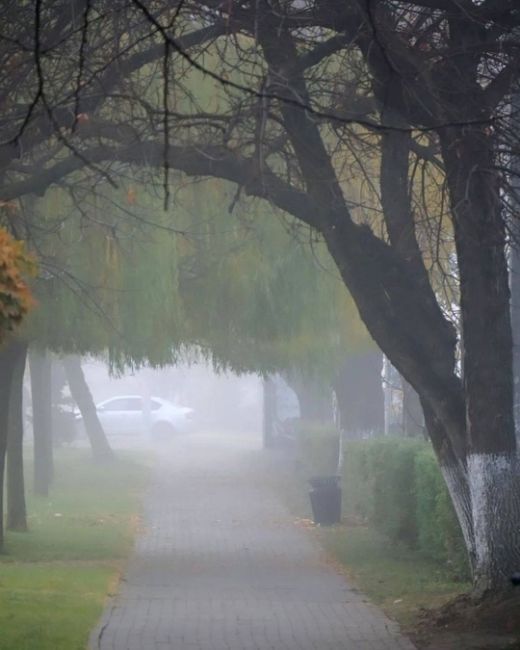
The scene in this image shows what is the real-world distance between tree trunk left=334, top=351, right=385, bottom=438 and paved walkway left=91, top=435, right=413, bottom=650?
3135 millimetres

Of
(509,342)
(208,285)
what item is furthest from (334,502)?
(509,342)

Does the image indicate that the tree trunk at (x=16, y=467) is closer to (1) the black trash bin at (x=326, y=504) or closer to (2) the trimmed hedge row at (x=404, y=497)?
(1) the black trash bin at (x=326, y=504)

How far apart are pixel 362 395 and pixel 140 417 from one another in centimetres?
3574

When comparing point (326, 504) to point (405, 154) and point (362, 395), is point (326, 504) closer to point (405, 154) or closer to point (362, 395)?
point (362, 395)

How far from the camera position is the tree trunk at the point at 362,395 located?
29453 mm

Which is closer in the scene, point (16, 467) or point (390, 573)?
point (390, 573)

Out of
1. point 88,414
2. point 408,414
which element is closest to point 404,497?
point 408,414

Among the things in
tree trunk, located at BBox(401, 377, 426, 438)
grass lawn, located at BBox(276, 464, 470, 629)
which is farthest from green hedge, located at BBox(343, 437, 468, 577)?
tree trunk, located at BBox(401, 377, 426, 438)

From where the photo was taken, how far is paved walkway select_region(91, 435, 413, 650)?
11094 mm

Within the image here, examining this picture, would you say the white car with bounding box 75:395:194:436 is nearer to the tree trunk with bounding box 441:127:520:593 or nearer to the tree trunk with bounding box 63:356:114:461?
the tree trunk with bounding box 63:356:114:461

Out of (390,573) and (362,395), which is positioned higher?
(362,395)

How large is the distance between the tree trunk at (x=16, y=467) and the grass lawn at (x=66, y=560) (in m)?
0.39

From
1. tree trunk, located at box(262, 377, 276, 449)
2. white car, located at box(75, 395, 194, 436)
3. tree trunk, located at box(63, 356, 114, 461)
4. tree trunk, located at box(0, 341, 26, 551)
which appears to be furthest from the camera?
white car, located at box(75, 395, 194, 436)

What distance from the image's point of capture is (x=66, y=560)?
1772 cm
